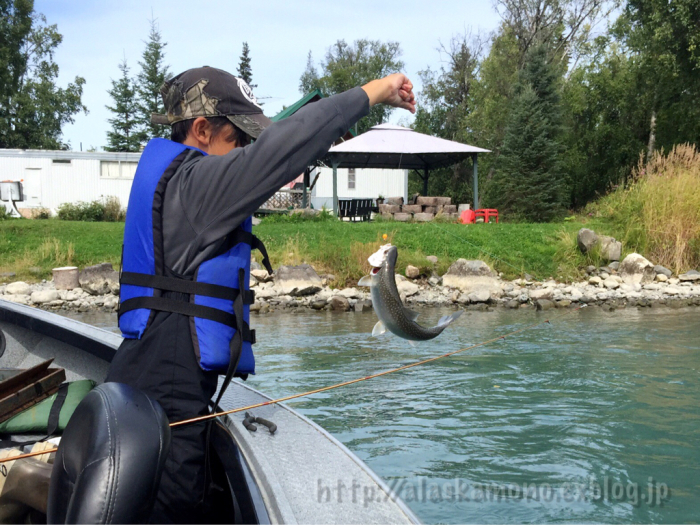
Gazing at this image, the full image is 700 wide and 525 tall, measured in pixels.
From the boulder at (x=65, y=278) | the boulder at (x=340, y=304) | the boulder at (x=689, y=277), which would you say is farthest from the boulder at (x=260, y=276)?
the boulder at (x=689, y=277)

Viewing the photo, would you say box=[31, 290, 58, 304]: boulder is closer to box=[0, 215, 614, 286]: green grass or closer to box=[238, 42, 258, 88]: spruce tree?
box=[0, 215, 614, 286]: green grass

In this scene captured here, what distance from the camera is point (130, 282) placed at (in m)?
2.07

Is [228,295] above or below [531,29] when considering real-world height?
below

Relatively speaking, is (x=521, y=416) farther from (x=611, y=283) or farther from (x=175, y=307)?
(x=611, y=283)

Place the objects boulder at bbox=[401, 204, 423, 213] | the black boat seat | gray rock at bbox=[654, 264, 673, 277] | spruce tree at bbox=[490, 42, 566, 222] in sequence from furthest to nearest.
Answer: spruce tree at bbox=[490, 42, 566, 222]
boulder at bbox=[401, 204, 423, 213]
gray rock at bbox=[654, 264, 673, 277]
the black boat seat

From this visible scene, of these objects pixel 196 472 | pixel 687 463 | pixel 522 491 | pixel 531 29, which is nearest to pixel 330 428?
pixel 522 491

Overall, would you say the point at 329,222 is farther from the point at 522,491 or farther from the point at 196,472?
the point at 196,472

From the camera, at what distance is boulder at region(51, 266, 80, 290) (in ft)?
50.3

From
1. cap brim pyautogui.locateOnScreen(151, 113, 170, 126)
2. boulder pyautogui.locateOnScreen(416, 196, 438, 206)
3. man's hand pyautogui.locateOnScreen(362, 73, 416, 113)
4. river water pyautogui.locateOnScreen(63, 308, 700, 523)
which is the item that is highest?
boulder pyautogui.locateOnScreen(416, 196, 438, 206)

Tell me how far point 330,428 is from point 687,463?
2924 millimetres

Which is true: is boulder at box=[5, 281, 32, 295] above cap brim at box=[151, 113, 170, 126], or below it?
below

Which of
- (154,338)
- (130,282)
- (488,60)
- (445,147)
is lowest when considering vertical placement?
(154,338)

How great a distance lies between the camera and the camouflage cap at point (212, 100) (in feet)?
7.23

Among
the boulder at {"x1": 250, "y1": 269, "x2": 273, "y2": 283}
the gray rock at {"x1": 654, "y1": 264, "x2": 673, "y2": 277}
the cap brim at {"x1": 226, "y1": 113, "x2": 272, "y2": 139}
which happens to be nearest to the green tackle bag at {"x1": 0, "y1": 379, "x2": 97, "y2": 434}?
the cap brim at {"x1": 226, "y1": 113, "x2": 272, "y2": 139}
